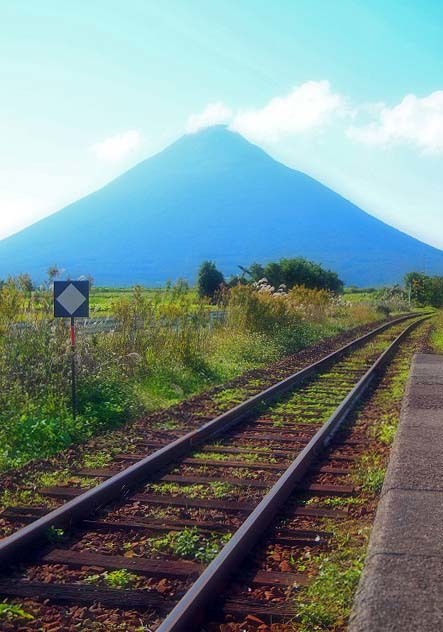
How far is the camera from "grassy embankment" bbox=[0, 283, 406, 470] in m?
9.08

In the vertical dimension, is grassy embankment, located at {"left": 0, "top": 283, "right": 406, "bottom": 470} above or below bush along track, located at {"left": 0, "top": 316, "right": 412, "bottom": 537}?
above

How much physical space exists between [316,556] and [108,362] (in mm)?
7338

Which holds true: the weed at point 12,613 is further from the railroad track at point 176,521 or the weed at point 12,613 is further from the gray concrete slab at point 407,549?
the gray concrete slab at point 407,549

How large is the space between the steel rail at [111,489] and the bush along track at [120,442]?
13.7 inches

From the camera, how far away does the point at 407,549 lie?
4789mm

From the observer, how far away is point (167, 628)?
3711 mm

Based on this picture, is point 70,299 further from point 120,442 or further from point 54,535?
point 54,535

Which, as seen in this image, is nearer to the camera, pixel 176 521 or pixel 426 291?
pixel 176 521

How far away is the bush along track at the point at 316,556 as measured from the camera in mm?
4129

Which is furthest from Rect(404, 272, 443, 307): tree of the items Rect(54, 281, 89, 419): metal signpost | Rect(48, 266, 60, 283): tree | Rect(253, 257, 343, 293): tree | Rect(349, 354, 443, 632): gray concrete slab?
Rect(349, 354, 443, 632): gray concrete slab

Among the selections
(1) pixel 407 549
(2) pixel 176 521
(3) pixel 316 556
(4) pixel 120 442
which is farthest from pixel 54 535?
(4) pixel 120 442

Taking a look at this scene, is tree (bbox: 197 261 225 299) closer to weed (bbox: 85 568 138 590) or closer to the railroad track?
the railroad track

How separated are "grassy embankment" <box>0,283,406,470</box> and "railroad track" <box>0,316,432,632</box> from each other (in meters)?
1.28

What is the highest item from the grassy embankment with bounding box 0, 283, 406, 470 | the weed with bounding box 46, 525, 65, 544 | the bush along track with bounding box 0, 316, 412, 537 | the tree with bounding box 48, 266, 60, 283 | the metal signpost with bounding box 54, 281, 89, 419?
the tree with bounding box 48, 266, 60, 283
